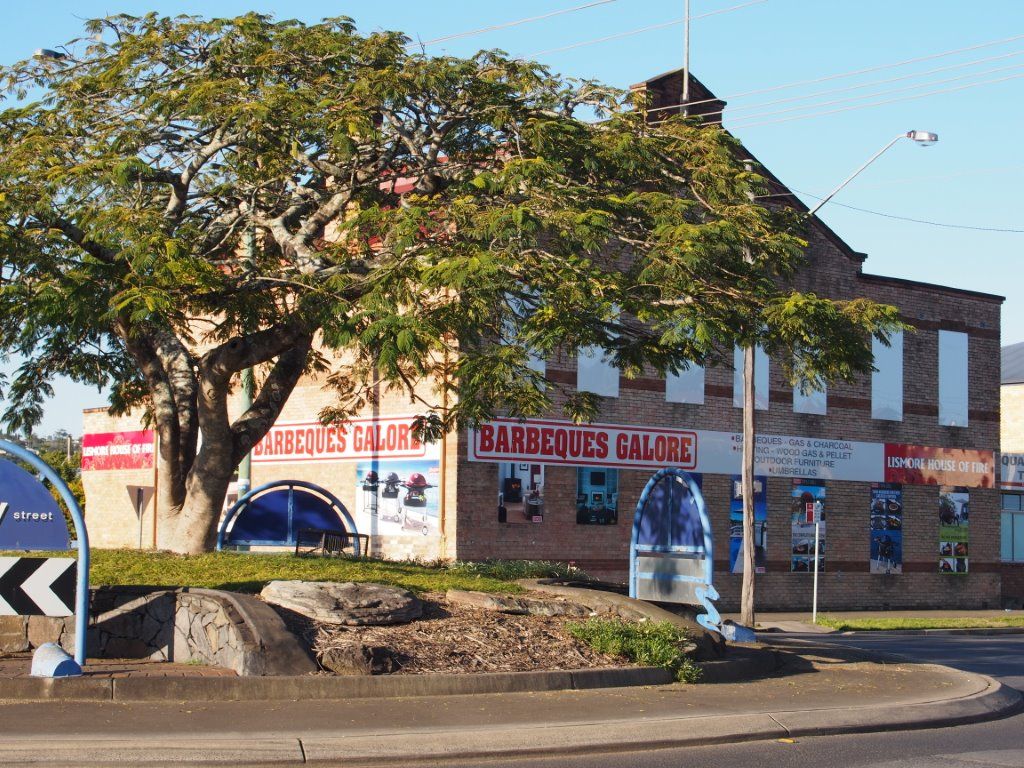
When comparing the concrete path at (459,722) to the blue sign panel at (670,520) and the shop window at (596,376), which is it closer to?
the blue sign panel at (670,520)

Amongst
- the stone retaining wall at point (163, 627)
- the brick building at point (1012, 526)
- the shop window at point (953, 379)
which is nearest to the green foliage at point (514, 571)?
the stone retaining wall at point (163, 627)

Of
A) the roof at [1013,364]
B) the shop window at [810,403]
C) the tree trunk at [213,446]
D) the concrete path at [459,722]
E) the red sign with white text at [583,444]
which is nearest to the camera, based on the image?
the concrete path at [459,722]

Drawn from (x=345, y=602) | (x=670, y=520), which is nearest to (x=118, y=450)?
(x=670, y=520)

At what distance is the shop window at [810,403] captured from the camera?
3122 centimetres

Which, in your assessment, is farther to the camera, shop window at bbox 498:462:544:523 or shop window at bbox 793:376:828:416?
shop window at bbox 793:376:828:416

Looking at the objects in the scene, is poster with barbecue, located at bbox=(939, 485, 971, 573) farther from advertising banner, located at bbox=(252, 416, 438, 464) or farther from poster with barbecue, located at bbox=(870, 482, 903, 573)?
advertising banner, located at bbox=(252, 416, 438, 464)

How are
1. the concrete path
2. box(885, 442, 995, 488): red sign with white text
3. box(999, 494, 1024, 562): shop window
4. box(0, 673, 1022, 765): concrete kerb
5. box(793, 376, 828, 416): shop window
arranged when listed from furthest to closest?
box(999, 494, 1024, 562): shop window
box(885, 442, 995, 488): red sign with white text
box(793, 376, 828, 416): shop window
the concrete path
box(0, 673, 1022, 765): concrete kerb

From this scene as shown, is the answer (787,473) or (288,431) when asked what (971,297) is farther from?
(288,431)

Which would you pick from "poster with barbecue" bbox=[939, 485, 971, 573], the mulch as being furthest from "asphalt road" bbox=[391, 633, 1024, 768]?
"poster with barbecue" bbox=[939, 485, 971, 573]

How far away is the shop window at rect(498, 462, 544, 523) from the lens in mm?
26328

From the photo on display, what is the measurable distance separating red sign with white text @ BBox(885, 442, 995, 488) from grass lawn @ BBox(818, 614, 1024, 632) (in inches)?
157

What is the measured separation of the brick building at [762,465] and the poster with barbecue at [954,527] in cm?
7

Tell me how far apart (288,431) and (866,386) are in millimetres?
14491

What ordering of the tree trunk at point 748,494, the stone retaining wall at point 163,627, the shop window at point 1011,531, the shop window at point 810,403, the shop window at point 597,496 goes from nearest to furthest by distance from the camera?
the stone retaining wall at point 163,627 → the tree trunk at point 748,494 → the shop window at point 597,496 → the shop window at point 810,403 → the shop window at point 1011,531
